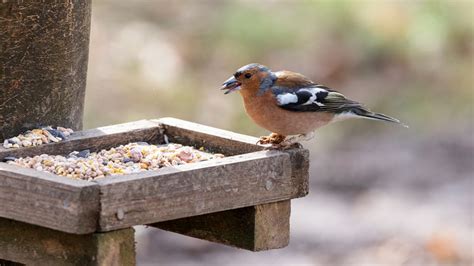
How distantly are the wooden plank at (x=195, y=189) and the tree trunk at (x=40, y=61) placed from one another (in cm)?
89

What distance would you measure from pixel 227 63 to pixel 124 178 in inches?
259

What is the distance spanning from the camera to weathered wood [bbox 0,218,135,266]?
403 cm

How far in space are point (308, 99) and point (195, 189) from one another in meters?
1.37

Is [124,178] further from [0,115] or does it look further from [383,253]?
[383,253]

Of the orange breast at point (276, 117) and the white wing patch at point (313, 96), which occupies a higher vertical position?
the white wing patch at point (313, 96)

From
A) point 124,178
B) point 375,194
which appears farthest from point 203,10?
point 124,178

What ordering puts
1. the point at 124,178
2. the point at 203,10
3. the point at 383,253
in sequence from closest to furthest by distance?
the point at 124,178 → the point at 383,253 → the point at 203,10

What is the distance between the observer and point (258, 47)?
1080 centimetres

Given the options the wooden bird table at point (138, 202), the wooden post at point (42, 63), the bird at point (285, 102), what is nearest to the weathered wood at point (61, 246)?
the wooden bird table at point (138, 202)

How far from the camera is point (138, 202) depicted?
410 cm

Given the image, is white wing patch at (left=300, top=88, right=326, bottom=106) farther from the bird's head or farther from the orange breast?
the bird's head

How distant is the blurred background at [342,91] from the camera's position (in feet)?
25.9

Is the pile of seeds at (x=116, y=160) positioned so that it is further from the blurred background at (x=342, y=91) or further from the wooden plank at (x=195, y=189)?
A: the blurred background at (x=342, y=91)

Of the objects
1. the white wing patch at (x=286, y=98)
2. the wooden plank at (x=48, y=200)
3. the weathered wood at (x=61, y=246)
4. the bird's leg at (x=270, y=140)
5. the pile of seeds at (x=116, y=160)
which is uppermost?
the white wing patch at (x=286, y=98)
